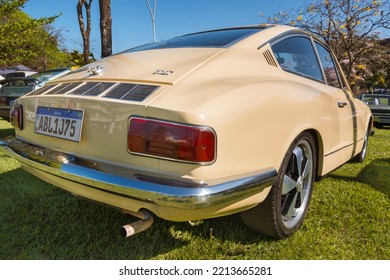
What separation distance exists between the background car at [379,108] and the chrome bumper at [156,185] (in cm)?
1345

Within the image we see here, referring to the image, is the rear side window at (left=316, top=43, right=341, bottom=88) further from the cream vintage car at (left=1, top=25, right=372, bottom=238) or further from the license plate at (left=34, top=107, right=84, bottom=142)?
the license plate at (left=34, top=107, right=84, bottom=142)

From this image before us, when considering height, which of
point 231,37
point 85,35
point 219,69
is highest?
point 85,35

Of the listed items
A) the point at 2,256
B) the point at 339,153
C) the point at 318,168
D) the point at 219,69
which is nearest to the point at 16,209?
the point at 2,256

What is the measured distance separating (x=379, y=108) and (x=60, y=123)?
14636 millimetres

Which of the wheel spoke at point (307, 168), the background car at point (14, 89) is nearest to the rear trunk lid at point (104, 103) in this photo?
the wheel spoke at point (307, 168)

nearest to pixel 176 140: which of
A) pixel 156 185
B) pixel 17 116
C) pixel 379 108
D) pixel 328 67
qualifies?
pixel 156 185

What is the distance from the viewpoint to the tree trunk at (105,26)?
727 cm

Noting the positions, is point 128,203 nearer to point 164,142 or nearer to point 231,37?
point 164,142

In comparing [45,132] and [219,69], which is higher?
[219,69]

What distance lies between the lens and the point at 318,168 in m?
2.65

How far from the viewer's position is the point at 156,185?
5.03 feet

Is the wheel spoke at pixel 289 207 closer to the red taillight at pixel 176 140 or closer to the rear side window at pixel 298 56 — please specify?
the rear side window at pixel 298 56

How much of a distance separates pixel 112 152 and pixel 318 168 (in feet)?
5.74

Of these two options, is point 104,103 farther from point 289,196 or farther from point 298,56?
point 298,56
